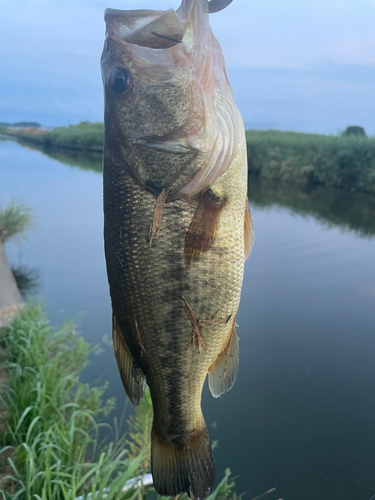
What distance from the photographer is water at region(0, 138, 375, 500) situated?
4.88 meters

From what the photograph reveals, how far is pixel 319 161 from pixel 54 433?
17561 mm

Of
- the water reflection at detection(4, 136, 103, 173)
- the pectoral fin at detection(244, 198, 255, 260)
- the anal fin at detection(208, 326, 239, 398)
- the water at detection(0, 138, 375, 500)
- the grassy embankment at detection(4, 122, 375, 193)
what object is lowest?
the water at detection(0, 138, 375, 500)

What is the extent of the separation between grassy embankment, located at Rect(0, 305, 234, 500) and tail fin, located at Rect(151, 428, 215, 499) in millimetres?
1232

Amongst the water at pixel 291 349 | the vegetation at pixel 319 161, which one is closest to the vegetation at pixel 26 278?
the water at pixel 291 349

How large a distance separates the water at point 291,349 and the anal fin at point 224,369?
390cm

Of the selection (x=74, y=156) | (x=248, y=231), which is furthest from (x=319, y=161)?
(x=74, y=156)

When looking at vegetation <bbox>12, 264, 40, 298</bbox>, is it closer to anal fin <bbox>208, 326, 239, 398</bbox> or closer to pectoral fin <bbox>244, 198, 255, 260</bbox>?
anal fin <bbox>208, 326, 239, 398</bbox>

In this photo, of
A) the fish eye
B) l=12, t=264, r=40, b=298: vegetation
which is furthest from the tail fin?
l=12, t=264, r=40, b=298: vegetation

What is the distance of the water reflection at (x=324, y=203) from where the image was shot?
1537 cm

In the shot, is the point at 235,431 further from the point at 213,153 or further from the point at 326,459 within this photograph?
the point at 213,153

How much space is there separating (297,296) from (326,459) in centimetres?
453

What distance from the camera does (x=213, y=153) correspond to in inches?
46.4

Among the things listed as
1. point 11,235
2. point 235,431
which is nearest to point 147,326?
point 235,431

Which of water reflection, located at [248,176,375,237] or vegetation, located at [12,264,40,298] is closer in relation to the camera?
vegetation, located at [12,264,40,298]
